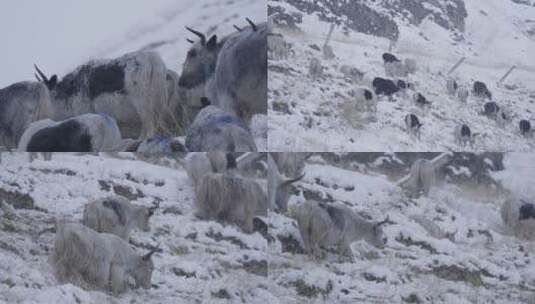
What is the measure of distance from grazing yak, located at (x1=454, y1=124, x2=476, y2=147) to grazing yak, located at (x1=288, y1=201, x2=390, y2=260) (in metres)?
0.66

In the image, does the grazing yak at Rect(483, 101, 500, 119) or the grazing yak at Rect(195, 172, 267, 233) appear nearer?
the grazing yak at Rect(195, 172, 267, 233)

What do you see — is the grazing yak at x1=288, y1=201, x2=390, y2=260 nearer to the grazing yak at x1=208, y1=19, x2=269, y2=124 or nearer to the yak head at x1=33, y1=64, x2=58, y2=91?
the grazing yak at x1=208, y1=19, x2=269, y2=124

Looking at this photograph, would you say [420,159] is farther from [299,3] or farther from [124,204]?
[124,204]

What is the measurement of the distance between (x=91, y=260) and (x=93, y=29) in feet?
3.87

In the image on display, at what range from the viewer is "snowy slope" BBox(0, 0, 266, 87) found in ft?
13.2

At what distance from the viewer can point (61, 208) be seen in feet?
12.6

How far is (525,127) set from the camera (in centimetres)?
457

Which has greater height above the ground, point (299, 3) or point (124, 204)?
point (299, 3)

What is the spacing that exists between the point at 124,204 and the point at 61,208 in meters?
0.29

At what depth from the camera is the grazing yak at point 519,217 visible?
4.37m

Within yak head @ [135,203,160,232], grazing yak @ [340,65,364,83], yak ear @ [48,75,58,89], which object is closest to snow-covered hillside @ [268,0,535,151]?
grazing yak @ [340,65,364,83]

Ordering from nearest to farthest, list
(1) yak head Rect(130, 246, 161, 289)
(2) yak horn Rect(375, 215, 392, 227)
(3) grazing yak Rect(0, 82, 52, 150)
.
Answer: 1. (1) yak head Rect(130, 246, 161, 289)
2. (3) grazing yak Rect(0, 82, 52, 150)
3. (2) yak horn Rect(375, 215, 392, 227)

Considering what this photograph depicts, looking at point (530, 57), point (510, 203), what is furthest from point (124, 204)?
point (530, 57)

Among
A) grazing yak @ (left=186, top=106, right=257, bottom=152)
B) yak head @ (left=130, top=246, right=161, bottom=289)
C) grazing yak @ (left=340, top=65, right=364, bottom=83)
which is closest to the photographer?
yak head @ (left=130, top=246, right=161, bottom=289)
